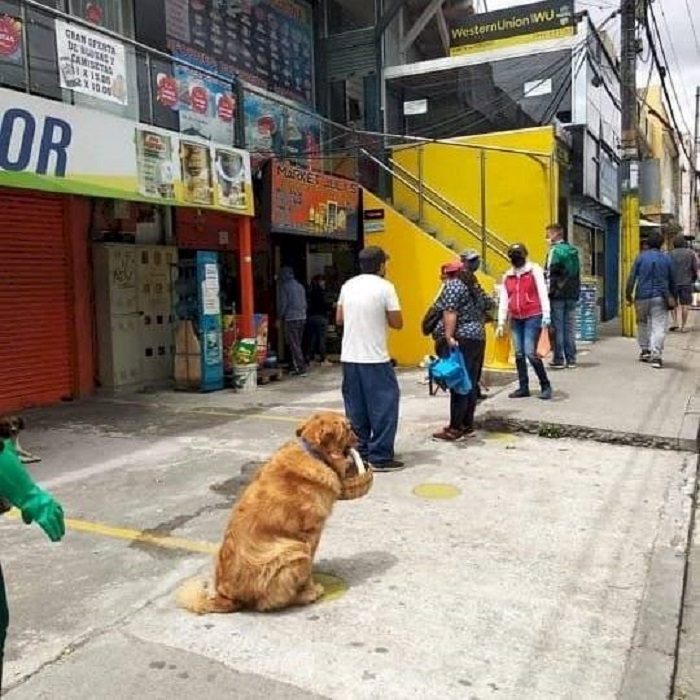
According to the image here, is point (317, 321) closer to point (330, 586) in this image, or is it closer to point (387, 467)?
point (387, 467)

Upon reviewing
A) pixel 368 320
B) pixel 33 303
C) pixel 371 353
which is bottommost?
pixel 371 353

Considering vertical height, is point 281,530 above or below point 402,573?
above

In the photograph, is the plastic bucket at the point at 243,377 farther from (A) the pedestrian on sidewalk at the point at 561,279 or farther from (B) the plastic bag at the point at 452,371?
(A) the pedestrian on sidewalk at the point at 561,279

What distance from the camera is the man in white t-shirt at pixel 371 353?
607 cm

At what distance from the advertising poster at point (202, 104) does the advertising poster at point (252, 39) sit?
187 centimetres

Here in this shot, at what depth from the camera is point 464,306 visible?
7.07 metres

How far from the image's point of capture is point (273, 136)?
11.8 metres

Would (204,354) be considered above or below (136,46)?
below

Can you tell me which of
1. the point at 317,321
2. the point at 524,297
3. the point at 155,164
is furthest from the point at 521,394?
the point at 317,321

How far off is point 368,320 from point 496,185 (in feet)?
31.0

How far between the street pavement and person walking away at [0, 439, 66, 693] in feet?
3.00

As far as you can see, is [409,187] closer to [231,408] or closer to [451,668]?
[231,408]

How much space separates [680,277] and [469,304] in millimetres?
8773

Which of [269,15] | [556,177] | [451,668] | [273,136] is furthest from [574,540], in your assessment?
[269,15]
